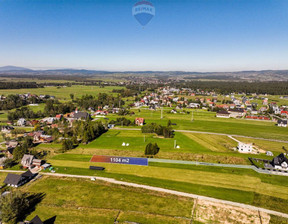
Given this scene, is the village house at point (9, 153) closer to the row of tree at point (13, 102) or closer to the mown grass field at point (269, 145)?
the mown grass field at point (269, 145)

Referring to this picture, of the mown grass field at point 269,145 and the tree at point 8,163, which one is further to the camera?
the mown grass field at point 269,145

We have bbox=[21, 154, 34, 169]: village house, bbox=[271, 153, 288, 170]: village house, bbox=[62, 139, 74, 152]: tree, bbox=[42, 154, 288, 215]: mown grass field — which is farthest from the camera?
bbox=[62, 139, 74, 152]: tree

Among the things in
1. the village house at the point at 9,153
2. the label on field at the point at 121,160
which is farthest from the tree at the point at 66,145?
the village house at the point at 9,153

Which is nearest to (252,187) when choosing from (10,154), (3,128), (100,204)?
(100,204)

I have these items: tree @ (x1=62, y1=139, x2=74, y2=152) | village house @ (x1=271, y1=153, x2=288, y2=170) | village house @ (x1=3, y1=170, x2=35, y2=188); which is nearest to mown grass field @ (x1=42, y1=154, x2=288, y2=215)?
village house @ (x1=271, y1=153, x2=288, y2=170)

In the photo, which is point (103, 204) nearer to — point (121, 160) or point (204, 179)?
point (121, 160)

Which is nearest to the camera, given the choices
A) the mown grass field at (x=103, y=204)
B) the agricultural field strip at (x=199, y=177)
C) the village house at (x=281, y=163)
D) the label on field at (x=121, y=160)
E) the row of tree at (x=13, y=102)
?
the mown grass field at (x=103, y=204)

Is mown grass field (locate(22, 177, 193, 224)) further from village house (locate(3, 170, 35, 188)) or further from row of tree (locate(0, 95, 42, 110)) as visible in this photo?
row of tree (locate(0, 95, 42, 110))

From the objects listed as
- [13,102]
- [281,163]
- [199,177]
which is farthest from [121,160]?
[13,102]
